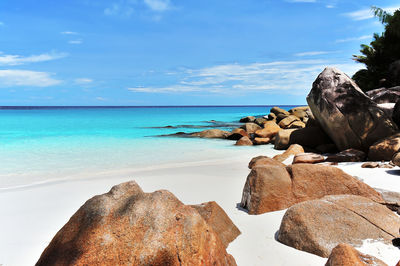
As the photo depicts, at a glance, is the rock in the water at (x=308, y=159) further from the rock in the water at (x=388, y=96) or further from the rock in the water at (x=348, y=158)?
the rock in the water at (x=388, y=96)

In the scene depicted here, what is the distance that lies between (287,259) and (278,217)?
1.14 m

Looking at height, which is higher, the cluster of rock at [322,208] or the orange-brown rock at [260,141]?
the cluster of rock at [322,208]

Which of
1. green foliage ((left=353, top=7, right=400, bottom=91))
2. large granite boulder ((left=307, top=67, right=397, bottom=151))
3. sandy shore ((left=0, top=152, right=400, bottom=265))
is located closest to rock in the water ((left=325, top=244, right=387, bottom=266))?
sandy shore ((left=0, top=152, right=400, bottom=265))

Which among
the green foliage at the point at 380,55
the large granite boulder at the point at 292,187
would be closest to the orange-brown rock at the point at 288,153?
the large granite boulder at the point at 292,187

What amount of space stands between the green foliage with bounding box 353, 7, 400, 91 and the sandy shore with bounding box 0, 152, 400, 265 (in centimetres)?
1736

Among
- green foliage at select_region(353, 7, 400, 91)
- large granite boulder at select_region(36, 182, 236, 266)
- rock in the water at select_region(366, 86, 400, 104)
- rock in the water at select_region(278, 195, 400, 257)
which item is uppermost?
green foliage at select_region(353, 7, 400, 91)

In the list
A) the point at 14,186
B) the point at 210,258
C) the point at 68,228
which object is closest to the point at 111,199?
the point at 68,228

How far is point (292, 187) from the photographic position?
4973 mm

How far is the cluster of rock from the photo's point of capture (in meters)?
3.59

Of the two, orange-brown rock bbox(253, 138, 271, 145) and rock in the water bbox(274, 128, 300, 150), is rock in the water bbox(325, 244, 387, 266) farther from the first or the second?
orange-brown rock bbox(253, 138, 271, 145)

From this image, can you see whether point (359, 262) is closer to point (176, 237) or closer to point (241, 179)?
point (176, 237)

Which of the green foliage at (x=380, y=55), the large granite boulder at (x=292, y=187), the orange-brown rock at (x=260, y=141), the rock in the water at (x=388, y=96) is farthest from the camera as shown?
the green foliage at (x=380, y=55)

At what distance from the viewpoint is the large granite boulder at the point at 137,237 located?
2.57 metres

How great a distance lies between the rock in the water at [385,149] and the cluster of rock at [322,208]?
4.22 m
